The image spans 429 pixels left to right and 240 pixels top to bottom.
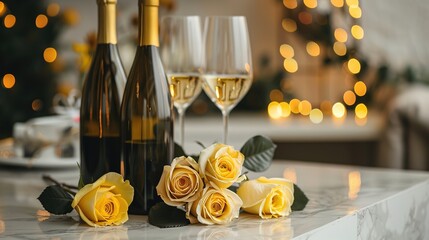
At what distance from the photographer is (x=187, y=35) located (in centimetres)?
120

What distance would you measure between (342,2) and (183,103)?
8.81ft

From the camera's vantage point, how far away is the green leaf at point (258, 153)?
1.06 metres

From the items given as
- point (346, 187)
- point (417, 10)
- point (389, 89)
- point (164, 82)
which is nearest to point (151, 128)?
point (164, 82)

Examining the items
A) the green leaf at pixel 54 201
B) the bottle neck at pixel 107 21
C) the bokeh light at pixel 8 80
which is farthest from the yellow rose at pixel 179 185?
the bokeh light at pixel 8 80

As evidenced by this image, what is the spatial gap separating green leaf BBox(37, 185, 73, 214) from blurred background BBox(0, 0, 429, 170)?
2.16 m

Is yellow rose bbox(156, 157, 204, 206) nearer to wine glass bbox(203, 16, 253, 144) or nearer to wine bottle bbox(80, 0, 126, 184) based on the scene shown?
wine bottle bbox(80, 0, 126, 184)

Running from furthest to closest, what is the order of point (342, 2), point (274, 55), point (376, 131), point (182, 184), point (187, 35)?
point (274, 55)
point (342, 2)
point (376, 131)
point (187, 35)
point (182, 184)

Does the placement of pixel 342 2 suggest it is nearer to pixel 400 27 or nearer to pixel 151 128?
pixel 400 27

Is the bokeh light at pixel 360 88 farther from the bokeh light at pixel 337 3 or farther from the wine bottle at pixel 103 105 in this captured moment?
the wine bottle at pixel 103 105

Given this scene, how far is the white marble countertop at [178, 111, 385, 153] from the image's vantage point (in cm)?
335

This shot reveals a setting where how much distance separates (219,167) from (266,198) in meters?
0.08

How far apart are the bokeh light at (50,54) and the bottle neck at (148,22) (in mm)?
2597

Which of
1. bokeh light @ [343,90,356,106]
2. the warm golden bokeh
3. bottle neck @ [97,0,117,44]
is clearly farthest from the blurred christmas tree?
bottle neck @ [97,0,117,44]

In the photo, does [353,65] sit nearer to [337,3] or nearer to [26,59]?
[337,3]
